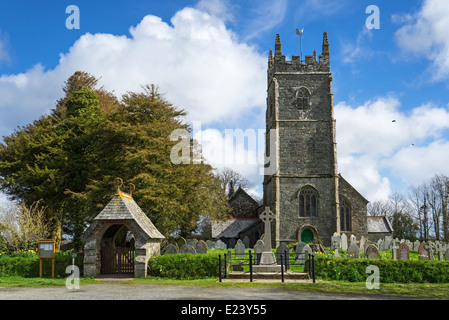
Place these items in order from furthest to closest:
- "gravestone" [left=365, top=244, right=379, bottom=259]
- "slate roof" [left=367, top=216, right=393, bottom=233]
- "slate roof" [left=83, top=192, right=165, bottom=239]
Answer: "slate roof" [left=367, top=216, right=393, bottom=233] < "gravestone" [left=365, top=244, right=379, bottom=259] < "slate roof" [left=83, top=192, right=165, bottom=239]

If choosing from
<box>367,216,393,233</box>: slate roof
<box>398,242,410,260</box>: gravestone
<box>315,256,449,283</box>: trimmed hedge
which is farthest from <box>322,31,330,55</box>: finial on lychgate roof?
<box>315,256,449,283</box>: trimmed hedge

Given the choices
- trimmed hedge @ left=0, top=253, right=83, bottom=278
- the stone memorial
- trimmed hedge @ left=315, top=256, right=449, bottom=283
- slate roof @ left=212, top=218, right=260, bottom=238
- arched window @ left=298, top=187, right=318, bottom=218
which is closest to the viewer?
trimmed hedge @ left=315, top=256, right=449, bottom=283

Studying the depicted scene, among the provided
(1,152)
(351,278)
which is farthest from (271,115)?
(351,278)

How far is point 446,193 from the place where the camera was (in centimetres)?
5128

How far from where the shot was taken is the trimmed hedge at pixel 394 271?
1491cm

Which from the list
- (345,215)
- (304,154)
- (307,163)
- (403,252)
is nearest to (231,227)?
(307,163)

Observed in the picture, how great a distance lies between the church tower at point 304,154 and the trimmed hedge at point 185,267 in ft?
65.6

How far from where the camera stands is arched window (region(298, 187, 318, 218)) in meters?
36.7

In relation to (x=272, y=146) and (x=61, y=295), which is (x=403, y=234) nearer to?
(x=272, y=146)

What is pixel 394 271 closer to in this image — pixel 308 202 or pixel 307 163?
pixel 308 202

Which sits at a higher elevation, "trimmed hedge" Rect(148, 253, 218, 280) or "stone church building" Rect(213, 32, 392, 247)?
"stone church building" Rect(213, 32, 392, 247)

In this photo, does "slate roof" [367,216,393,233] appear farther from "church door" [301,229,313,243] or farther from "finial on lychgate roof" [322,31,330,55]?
"finial on lychgate roof" [322,31,330,55]

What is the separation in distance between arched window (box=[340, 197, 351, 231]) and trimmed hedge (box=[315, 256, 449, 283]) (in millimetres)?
23359

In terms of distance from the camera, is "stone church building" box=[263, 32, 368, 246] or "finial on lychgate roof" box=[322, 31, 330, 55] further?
"finial on lychgate roof" box=[322, 31, 330, 55]
